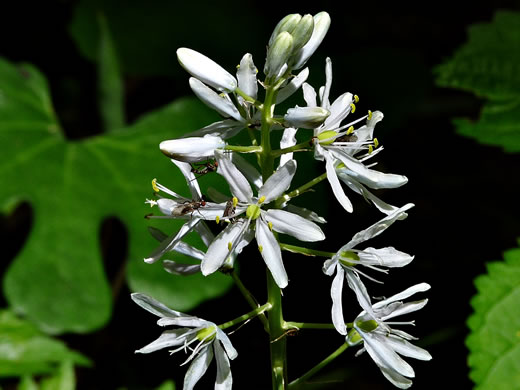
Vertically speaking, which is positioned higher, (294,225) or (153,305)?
(294,225)

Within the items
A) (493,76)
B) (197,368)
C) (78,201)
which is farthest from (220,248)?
(493,76)

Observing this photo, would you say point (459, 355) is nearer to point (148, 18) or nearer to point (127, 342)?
point (127, 342)

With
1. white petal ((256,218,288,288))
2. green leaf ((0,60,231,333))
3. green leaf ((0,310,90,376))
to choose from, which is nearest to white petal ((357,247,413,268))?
white petal ((256,218,288,288))

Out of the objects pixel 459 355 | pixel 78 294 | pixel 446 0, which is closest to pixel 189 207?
pixel 78 294

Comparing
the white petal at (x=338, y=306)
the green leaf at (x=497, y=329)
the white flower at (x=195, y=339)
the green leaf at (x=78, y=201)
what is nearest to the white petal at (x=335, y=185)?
the white petal at (x=338, y=306)

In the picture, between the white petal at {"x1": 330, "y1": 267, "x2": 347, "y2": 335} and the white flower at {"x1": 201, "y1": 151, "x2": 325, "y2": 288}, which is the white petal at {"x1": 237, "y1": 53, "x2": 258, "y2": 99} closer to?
the white flower at {"x1": 201, "y1": 151, "x2": 325, "y2": 288}

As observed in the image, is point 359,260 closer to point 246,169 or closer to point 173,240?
point 246,169
